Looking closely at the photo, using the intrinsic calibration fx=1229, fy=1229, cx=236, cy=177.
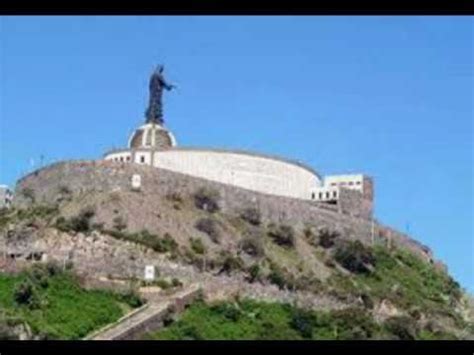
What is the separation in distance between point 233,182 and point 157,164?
6.35ft

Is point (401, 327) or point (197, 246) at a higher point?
point (197, 246)

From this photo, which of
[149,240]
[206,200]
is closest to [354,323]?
[149,240]

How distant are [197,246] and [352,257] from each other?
433 centimetres

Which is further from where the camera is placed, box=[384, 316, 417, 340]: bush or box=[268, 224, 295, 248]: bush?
box=[268, 224, 295, 248]: bush

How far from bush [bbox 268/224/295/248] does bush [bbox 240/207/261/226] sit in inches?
13.5

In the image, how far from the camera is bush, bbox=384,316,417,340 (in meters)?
23.8

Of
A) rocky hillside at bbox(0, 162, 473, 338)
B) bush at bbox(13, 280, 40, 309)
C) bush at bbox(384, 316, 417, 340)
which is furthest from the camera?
rocky hillside at bbox(0, 162, 473, 338)

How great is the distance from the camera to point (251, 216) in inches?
Answer: 1131

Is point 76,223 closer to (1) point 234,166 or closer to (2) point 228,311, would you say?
(2) point 228,311

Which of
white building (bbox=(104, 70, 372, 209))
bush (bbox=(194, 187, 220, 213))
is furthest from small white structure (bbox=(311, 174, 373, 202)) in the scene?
bush (bbox=(194, 187, 220, 213))

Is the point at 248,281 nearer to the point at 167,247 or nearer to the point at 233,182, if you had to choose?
the point at 167,247

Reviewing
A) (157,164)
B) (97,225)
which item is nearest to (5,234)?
(97,225)

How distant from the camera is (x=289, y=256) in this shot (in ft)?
91.4

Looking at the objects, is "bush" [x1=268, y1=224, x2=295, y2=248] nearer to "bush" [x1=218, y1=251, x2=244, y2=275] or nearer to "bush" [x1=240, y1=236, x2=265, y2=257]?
"bush" [x1=240, y1=236, x2=265, y2=257]
